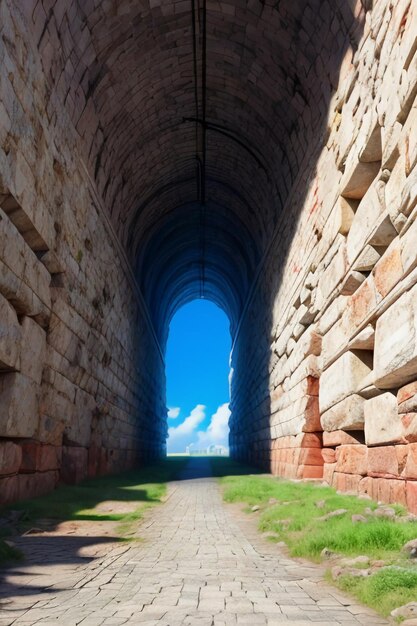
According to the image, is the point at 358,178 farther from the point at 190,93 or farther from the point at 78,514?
the point at 190,93

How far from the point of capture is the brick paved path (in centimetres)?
273

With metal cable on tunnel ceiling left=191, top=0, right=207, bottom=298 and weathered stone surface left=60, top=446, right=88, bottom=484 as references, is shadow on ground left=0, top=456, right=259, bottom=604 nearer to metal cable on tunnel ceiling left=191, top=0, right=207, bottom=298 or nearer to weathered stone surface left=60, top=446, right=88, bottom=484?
weathered stone surface left=60, top=446, right=88, bottom=484

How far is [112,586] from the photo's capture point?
3.37 meters

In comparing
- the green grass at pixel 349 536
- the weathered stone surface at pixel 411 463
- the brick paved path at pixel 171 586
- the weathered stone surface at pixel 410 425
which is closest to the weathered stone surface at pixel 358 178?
the weathered stone surface at pixel 410 425

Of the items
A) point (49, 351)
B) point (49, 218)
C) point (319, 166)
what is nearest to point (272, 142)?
point (319, 166)

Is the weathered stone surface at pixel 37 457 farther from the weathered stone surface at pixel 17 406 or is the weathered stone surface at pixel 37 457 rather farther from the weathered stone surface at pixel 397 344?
the weathered stone surface at pixel 397 344

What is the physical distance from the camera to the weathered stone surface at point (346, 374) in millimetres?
6246

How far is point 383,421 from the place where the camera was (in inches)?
206

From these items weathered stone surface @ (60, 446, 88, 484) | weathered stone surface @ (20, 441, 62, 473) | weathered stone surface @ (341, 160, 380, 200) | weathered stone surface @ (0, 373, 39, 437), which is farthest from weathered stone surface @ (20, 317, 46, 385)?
weathered stone surface @ (341, 160, 380, 200)

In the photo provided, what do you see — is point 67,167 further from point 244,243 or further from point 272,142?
point 244,243

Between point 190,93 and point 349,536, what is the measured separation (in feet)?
33.4

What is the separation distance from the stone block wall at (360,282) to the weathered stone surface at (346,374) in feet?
0.04

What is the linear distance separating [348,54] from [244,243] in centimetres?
1055

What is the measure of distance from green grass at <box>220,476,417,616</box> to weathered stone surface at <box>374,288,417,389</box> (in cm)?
119
